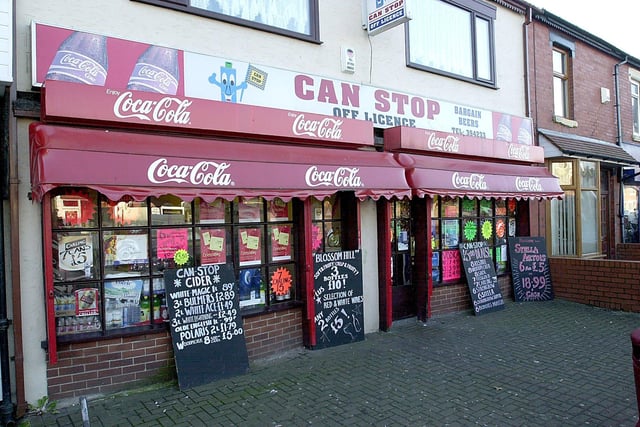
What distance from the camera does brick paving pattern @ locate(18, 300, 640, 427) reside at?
4160mm

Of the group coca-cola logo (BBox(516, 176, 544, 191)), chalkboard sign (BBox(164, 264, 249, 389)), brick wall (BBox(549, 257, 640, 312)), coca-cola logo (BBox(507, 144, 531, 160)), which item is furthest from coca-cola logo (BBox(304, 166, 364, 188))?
brick wall (BBox(549, 257, 640, 312))

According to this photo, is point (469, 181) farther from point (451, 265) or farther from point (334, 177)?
point (334, 177)

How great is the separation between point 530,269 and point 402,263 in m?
3.24

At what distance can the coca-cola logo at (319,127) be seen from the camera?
19.1 feet

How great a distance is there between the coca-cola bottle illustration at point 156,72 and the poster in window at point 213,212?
1.36 m

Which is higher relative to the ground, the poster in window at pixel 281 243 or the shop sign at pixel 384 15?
the shop sign at pixel 384 15

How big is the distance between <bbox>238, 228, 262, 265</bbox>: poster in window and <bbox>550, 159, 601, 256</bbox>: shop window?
705cm

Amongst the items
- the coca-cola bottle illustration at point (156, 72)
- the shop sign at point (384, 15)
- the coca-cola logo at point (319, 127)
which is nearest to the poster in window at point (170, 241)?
the coca-cola bottle illustration at point (156, 72)

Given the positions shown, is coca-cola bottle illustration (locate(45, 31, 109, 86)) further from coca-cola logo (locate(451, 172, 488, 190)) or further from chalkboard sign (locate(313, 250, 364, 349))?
coca-cola logo (locate(451, 172, 488, 190))

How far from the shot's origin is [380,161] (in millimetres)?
6410

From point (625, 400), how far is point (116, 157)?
5.43m

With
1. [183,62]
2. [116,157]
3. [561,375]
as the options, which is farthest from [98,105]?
[561,375]

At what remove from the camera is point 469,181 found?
7371 mm

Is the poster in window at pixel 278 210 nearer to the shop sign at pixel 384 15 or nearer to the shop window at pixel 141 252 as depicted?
the shop window at pixel 141 252
